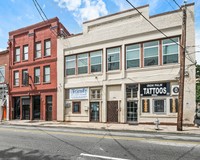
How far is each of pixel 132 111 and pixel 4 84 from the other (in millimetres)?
17431

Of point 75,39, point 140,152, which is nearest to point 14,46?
point 75,39

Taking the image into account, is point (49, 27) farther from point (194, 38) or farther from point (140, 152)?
point (140, 152)

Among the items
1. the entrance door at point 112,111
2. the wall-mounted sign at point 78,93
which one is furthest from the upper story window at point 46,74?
the entrance door at point 112,111

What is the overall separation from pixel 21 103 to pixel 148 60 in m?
16.3

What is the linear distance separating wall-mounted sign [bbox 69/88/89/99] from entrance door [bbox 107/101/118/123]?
2.70 metres

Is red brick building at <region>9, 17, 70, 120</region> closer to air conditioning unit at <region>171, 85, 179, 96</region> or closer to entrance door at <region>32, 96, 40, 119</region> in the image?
entrance door at <region>32, 96, 40, 119</region>

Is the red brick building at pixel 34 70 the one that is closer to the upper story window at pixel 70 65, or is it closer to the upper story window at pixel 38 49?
the upper story window at pixel 38 49

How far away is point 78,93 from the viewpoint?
22469mm

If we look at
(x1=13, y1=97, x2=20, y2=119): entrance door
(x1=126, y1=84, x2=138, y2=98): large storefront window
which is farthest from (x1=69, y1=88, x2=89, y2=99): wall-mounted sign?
(x1=13, y1=97, x2=20, y2=119): entrance door

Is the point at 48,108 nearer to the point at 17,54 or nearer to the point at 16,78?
the point at 16,78

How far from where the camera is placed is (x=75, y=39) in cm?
2305

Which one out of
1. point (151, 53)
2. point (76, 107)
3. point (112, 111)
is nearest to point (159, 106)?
point (112, 111)

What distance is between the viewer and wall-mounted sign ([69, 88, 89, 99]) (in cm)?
2198

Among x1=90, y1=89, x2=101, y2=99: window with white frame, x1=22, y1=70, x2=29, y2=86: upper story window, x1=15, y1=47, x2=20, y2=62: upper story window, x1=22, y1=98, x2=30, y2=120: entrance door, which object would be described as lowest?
x1=22, y1=98, x2=30, y2=120: entrance door
